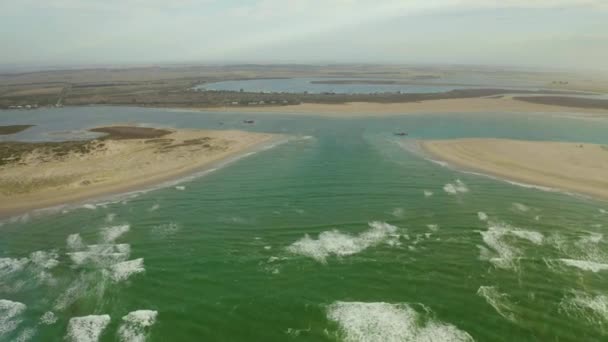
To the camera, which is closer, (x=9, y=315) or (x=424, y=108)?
(x=9, y=315)

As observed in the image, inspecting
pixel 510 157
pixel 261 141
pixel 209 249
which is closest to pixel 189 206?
pixel 209 249

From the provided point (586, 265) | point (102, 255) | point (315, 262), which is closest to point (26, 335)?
point (102, 255)

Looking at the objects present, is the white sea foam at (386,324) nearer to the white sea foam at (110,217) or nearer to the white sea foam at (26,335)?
the white sea foam at (26,335)

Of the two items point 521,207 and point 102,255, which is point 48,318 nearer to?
point 102,255

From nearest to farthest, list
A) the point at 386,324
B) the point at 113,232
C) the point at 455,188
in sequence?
the point at 386,324 < the point at 113,232 < the point at 455,188

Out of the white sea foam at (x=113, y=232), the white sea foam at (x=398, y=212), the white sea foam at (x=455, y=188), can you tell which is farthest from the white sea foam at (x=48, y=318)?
the white sea foam at (x=455, y=188)

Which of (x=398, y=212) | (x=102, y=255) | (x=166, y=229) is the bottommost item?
(x=102, y=255)
